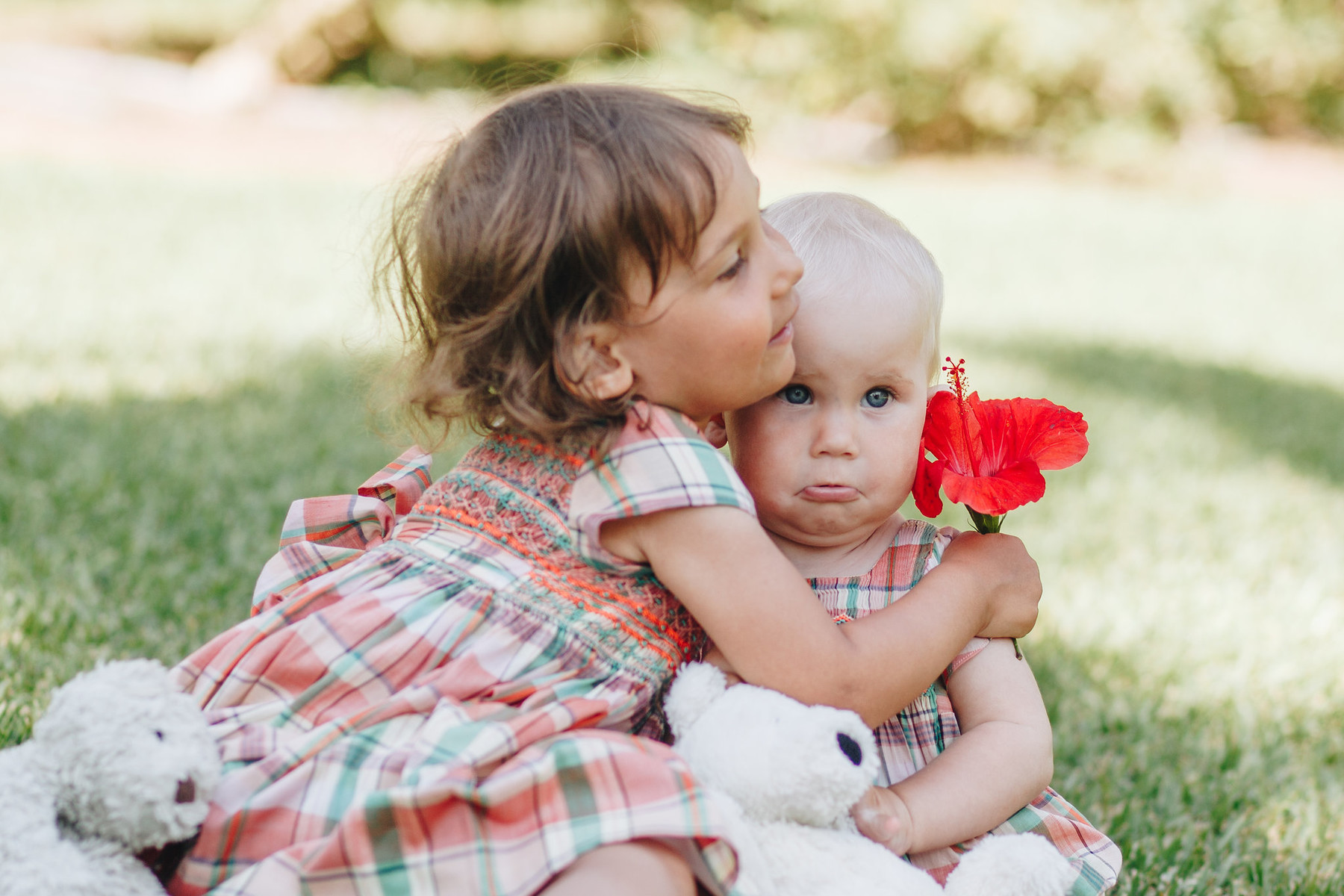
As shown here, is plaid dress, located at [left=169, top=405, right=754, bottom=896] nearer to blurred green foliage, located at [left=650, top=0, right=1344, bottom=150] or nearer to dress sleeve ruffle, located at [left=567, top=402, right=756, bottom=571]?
dress sleeve ruffle, located at [left=567, top=402, right=756, bottom=571]

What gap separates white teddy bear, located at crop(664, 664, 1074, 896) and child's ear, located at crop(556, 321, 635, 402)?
416mm

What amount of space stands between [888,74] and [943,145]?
1286mm

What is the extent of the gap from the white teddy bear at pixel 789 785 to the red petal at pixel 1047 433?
512mm

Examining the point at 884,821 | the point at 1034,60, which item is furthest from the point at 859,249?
the point at 1034,60

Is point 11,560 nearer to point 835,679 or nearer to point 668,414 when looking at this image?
point 668,414

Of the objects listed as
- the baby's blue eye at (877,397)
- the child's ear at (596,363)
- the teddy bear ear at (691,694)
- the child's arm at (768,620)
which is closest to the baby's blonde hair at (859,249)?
the baby's blue eye at (877,397)

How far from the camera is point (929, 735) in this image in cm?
183

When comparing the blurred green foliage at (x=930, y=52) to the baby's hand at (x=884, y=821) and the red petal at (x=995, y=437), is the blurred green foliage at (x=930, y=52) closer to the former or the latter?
the red petal at (x=995, y=437)

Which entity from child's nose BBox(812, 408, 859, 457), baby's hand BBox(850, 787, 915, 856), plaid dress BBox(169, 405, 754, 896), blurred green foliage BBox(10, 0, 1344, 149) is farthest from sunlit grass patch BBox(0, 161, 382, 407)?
blurred green foliage BBox(10, 0, 1344, 149)

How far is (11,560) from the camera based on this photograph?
284 centimetres

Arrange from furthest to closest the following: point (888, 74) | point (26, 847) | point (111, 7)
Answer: point (111, 7), point (888, 74), point (26, 847)

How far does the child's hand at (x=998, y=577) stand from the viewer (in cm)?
178

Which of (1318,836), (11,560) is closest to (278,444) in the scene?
(11,560)

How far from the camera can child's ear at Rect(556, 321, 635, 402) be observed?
1.61 meters
